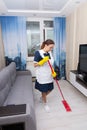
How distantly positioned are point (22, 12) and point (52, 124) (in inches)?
124

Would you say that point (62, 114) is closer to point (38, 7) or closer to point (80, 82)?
point (80, 82)

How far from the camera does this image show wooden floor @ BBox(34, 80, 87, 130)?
197cm

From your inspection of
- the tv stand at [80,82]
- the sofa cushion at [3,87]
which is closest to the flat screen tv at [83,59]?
the tv stand at [80,82]

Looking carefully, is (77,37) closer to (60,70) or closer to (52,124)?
(60,70)

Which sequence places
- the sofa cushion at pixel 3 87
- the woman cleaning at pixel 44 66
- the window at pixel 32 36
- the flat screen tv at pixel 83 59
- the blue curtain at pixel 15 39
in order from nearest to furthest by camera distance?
the sofa cushion at pixel 3 87 → the woman cleaning at pixel 44 66 → the flat screen tv at pixel 83 59 → the blue curtain at pixel 15 39 → the window at pixel 32 36

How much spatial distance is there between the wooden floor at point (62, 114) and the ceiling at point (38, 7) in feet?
7.54

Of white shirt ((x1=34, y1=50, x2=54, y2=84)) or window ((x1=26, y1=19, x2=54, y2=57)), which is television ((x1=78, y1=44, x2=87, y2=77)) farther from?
window ((x1=26, y1=19, x2=54, y2=57))

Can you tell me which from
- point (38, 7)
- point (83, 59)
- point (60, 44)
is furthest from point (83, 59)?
point (38, 7)

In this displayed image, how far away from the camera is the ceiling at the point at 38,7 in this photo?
286 cm

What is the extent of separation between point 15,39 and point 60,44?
161 centimetres

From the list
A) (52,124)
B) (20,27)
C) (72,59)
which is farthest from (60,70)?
(52,124)

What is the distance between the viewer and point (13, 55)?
165 inches

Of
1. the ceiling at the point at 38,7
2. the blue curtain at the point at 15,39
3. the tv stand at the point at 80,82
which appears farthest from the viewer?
the blue curtain at the point at 15,39

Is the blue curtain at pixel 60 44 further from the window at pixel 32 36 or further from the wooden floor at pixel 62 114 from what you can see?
the wooden floor at pixel 62 114
